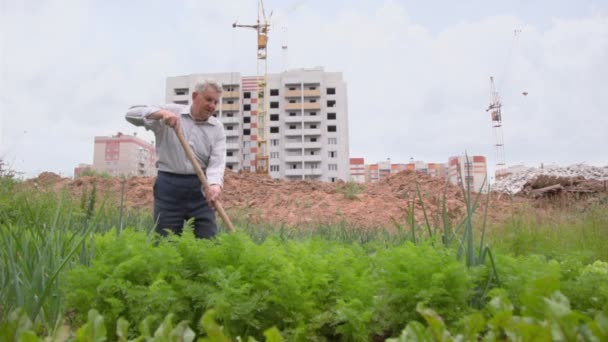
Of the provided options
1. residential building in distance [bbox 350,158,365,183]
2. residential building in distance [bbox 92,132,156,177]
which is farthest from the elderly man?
residential building in distance [bbox 350,158,365,183]

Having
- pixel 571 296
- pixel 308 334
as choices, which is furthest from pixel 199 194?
pixel 571 296

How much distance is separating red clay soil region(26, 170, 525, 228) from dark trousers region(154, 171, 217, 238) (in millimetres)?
4317

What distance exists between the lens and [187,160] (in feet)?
11.9

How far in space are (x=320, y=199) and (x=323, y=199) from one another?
0.26 ft

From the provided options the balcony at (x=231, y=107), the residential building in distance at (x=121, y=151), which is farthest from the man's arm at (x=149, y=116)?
the residential building in distance at (x=121, y=151)

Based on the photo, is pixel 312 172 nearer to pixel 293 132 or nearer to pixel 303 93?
pixel 293 132

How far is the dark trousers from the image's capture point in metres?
3.62

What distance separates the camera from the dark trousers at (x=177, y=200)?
3.62 meters

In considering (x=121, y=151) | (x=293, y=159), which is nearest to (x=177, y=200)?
(x=293, y=159)

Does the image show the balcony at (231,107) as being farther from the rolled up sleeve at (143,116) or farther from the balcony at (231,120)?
the rolled up sleeve at (143,116)

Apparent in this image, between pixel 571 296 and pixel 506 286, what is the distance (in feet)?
0.68

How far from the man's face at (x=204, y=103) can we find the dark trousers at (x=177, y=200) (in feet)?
1.66

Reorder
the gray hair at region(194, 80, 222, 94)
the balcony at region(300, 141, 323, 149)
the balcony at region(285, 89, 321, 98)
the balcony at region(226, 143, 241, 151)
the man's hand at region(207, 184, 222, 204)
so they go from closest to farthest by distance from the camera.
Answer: the man's hand at region(207, 184, 222, 204) → the gray hair at region(194, 80, 222, 94) → the balcony at region(300, 141, 323, 149) → the balcony at region(285, 89, 321, 98) → the balcony at region(226, 143, 241, 151)

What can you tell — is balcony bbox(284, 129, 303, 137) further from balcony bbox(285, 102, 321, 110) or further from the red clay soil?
the red clay soil
